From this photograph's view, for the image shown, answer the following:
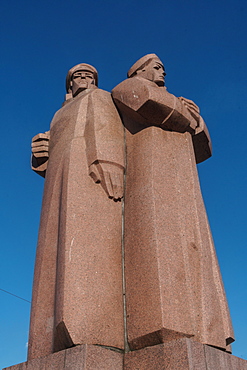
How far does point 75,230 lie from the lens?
5.90 m

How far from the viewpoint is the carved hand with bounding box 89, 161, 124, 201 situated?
6410 mm

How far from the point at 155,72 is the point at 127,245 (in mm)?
3141

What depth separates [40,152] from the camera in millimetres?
7719

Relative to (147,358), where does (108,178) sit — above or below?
above

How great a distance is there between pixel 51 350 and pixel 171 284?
168 centimetres

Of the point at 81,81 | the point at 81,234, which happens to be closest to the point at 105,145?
the point at 81,234

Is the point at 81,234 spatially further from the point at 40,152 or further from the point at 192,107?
the point at 192,107

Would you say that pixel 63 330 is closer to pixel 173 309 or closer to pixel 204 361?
pixel 173 309

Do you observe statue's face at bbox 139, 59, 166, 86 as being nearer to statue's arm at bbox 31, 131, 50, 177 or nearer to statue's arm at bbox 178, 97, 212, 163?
statue's arm at bbox 178, 97, 212, 163

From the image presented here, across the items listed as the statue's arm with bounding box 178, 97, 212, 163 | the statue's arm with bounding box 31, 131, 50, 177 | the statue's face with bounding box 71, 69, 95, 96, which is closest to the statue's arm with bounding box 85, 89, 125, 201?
the statue's face with bounding box 71, 69, 95, 96

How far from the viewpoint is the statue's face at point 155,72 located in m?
7.50

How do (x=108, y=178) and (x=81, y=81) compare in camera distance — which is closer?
(x=108, y=178)

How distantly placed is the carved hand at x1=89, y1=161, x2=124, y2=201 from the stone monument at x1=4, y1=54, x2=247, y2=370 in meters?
0.01

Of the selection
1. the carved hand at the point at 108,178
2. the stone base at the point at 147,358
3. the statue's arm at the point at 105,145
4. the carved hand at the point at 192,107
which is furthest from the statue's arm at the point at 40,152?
the stone base at the point at 147,358
